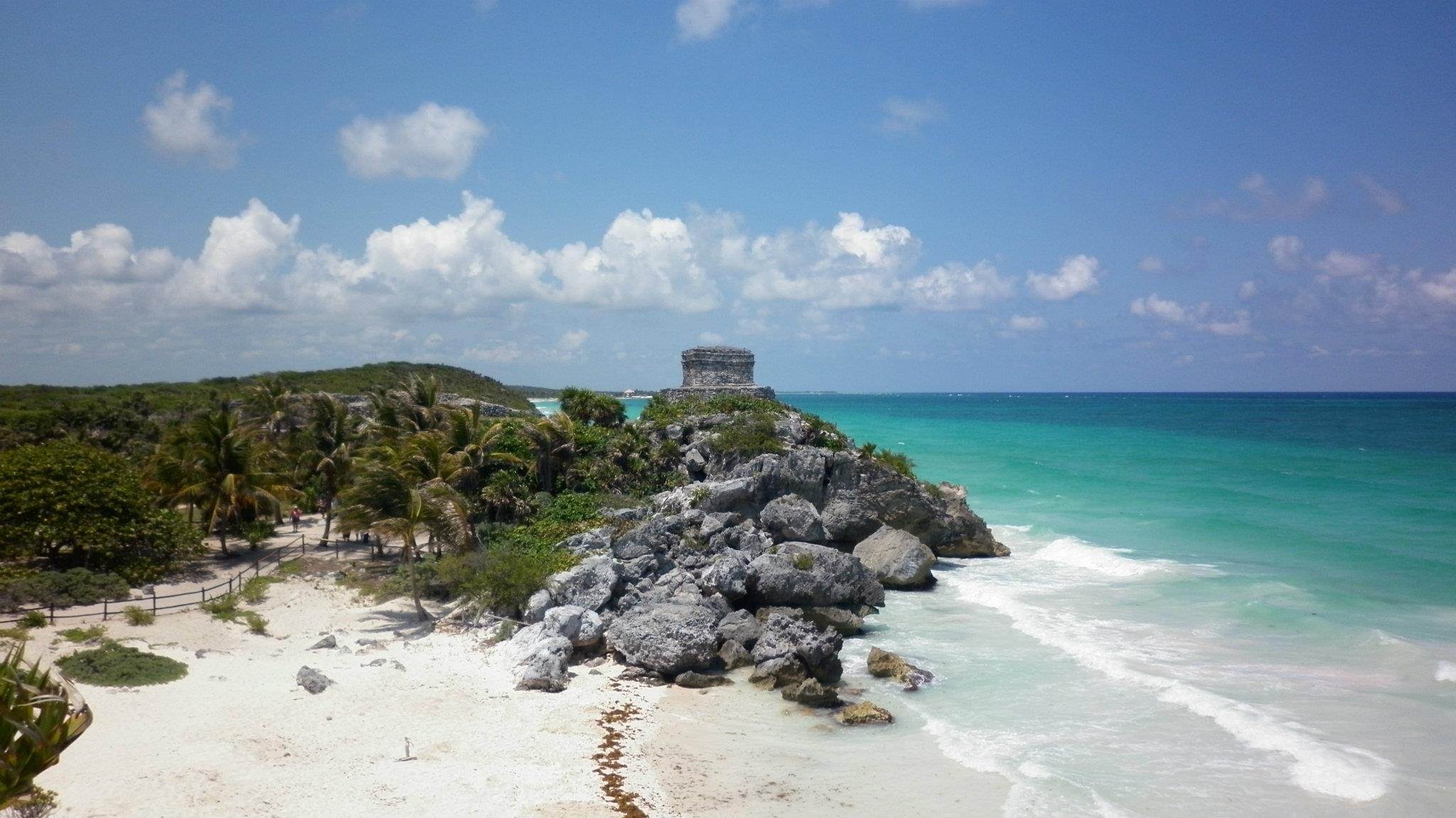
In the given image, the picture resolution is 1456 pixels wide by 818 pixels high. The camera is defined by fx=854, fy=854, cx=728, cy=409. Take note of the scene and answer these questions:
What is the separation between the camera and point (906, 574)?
23.5 meters

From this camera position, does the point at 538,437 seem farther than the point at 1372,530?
No

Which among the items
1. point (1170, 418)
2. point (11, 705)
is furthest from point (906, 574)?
point (1170, 418)

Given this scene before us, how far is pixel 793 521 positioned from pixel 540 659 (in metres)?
9.99

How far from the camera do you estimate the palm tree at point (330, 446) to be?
88.9ft

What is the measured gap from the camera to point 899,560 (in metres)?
23.7

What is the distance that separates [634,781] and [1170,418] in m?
119

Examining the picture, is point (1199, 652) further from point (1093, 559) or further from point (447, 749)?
point (447, 749)

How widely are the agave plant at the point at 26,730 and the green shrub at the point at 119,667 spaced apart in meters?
9.37

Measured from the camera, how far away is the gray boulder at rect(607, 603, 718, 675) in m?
16.3

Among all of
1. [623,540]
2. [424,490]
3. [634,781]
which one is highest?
[424,490]

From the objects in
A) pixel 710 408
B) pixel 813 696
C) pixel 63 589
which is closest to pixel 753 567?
pixel 813 696

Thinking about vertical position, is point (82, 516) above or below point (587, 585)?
above

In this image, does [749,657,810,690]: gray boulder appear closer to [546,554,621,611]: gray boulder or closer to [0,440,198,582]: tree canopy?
[546,554,621,611]: gray boulder

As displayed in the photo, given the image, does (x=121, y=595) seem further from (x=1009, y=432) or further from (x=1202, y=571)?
(x=1009, y=432)
